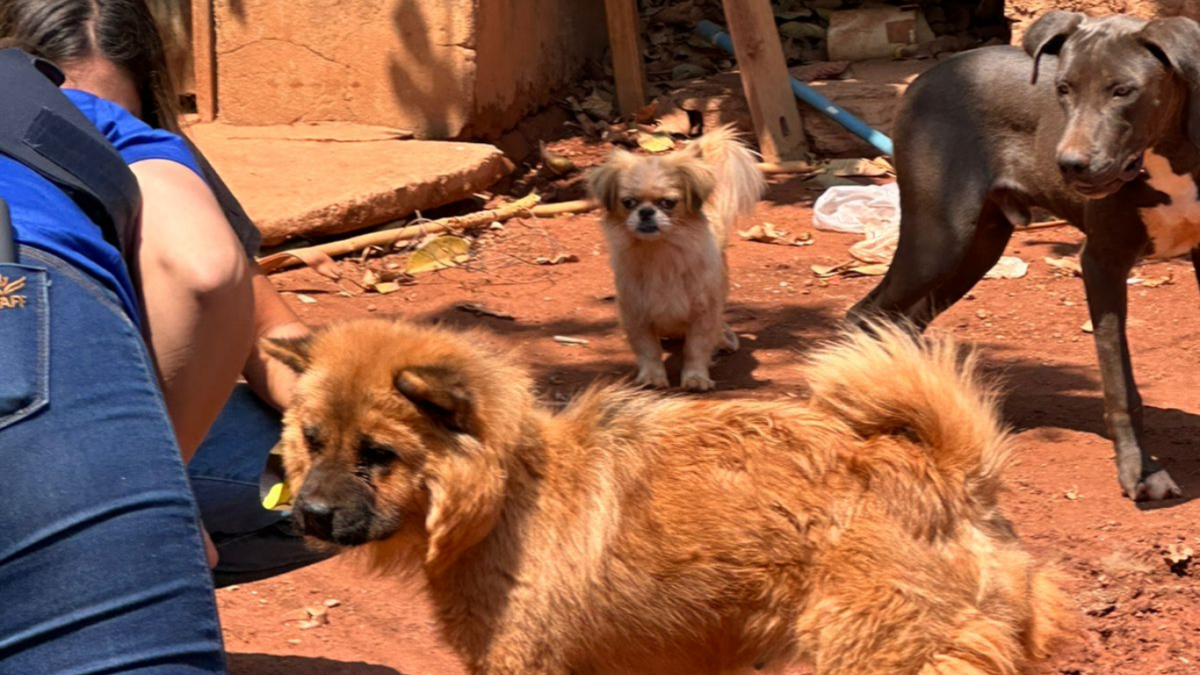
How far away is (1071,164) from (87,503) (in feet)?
13.8

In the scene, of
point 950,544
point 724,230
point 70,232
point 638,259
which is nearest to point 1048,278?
point 724,230

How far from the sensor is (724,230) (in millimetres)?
7797

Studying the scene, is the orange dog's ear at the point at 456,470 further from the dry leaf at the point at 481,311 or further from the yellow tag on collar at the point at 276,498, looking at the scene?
the dry leaf at the point at 481,311

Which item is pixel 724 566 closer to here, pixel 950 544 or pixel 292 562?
pixel 950 544

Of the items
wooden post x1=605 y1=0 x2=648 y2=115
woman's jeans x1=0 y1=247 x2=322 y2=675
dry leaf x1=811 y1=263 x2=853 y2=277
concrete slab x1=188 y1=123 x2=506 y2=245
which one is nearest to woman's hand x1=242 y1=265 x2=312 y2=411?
woman's jeans x1=0 y1=247 x2=322 y2=675

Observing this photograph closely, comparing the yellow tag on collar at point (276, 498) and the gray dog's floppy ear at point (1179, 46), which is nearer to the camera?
the yellow tag on collar at point (276, 498)

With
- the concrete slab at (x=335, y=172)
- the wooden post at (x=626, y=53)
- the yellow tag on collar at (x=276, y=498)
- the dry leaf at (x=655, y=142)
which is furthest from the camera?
the wooden post at (x=626, y=53)

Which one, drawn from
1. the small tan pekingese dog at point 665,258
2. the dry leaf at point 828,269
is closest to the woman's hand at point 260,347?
the small tan pekingese dog at point 665,258

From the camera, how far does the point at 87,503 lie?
6.91 feet

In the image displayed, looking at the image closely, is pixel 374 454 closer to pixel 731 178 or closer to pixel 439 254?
pixel 731 178

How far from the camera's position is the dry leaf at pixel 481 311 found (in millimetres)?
7918

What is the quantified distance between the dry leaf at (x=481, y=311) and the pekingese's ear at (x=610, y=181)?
0.82 metres

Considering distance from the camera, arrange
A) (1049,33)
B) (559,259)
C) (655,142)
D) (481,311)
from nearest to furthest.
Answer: (1049,33) < (481,311) < (559,259) < (655,142)

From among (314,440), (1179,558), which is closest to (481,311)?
(1179,558)
